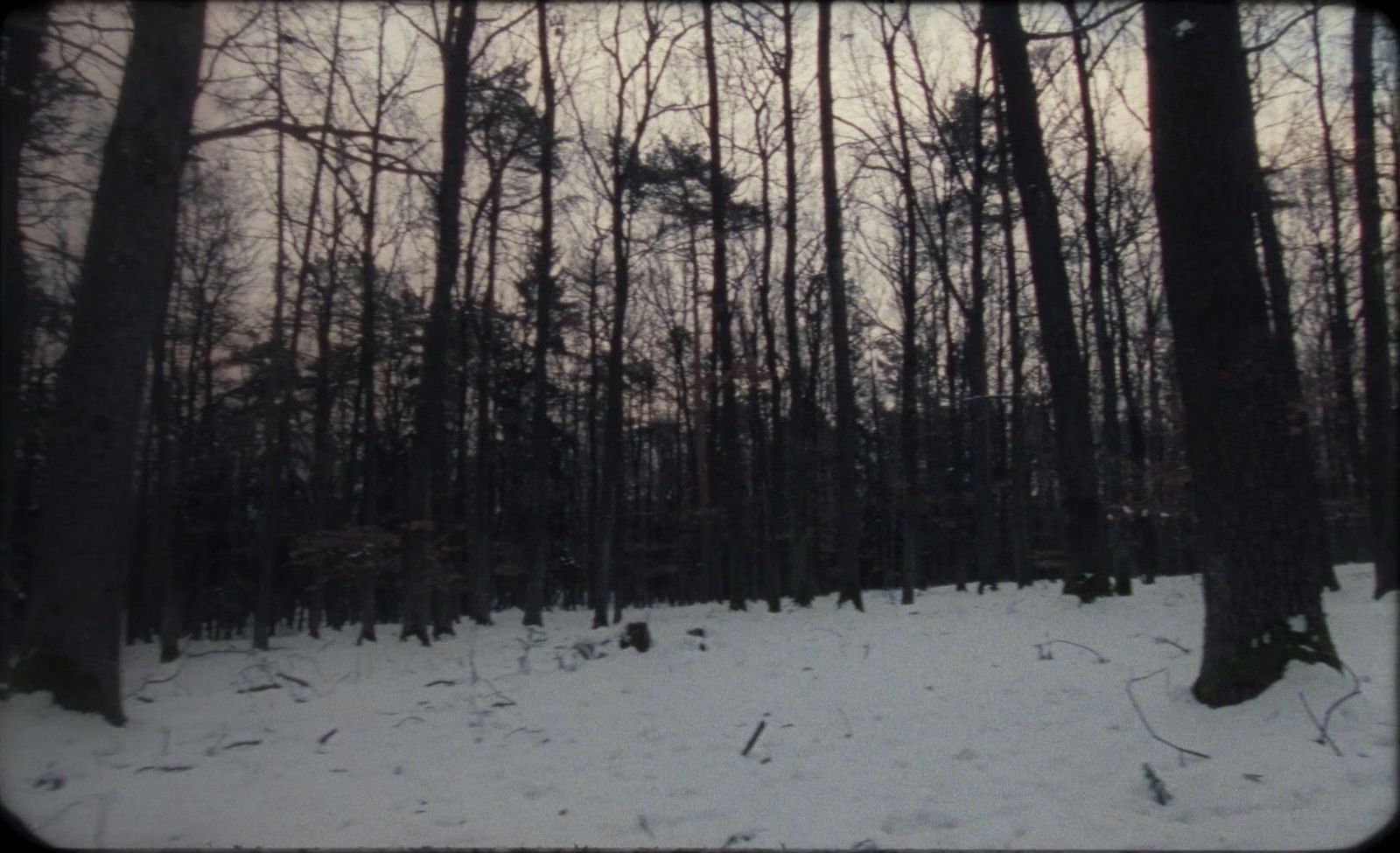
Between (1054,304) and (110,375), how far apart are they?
39.2 feet

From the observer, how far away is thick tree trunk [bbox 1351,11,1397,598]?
11.5 m

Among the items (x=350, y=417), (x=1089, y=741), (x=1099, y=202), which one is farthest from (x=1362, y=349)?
(x=350, y=417)

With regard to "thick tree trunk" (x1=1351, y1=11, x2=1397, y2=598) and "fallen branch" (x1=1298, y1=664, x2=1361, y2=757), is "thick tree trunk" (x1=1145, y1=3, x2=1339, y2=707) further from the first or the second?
"thick tree trunk" (x1=1351, y1=11, x2=1397, y2=598)

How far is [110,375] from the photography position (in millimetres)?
6812

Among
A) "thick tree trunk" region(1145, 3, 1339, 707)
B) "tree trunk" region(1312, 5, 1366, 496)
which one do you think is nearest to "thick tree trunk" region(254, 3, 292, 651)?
"thick tree trunk" region(1145, 3, 1339, 707)

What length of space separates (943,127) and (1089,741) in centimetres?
1874

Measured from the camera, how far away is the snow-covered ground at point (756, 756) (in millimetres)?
4648

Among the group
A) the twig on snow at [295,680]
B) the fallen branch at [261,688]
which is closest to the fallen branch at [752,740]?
the twig on snow at [295,680]

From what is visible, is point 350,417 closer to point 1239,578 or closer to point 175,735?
point 175,735

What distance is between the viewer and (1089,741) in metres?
5.68

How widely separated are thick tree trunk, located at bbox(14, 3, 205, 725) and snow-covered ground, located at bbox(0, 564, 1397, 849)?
407mm

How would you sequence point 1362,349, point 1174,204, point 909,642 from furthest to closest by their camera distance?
point 1362,349
point 909,642
point 1174,204

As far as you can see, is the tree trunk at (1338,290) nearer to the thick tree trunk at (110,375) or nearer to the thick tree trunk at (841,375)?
the thick tree trunk at (841,375)

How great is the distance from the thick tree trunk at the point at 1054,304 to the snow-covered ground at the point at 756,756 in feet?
9.32
